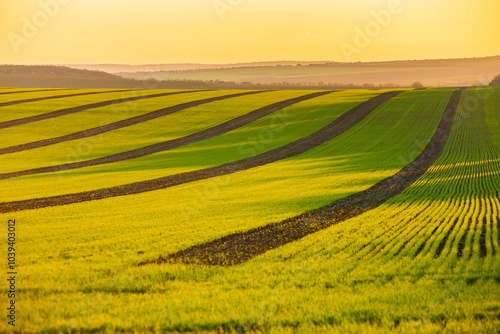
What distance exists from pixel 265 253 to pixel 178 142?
3745 cm

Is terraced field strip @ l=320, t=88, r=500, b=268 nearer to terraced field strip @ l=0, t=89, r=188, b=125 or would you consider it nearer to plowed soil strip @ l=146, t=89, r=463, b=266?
plowed soil strip @ l=146, t=89, r=463, b=266

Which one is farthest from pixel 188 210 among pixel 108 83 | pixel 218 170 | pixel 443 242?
pixel 108 83

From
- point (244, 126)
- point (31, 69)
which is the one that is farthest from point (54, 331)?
point (31, 69)

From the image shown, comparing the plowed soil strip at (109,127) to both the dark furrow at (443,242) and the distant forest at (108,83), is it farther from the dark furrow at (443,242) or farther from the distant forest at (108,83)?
A: the dark furrow at (443,242)

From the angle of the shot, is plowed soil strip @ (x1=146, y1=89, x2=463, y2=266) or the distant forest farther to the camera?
the distant forest

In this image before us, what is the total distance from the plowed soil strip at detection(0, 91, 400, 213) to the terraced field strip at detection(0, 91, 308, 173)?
44.0 feet

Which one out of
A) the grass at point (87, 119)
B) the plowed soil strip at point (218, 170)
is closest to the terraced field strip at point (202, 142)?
the plowed soil strip at point (218, 170)

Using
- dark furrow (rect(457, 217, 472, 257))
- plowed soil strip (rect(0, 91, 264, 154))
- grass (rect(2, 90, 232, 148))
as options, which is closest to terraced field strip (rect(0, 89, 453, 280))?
dark furrow (rect(457, 217, 472, 257))

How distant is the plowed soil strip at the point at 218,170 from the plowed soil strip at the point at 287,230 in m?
13.2

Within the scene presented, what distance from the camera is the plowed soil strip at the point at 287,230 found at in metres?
15.5

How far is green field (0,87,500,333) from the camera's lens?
10055 millimetres

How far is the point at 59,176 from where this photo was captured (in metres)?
35.2

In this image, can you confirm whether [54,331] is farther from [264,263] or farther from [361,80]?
[361,80]

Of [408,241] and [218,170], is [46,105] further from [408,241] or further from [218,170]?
[408,241]
